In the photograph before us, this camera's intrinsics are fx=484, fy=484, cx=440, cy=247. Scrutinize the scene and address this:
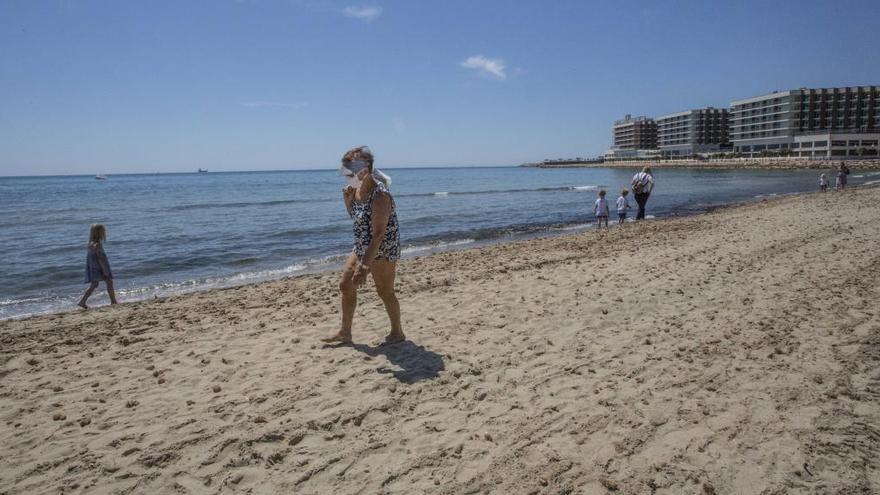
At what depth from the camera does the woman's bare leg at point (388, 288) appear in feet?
15.7

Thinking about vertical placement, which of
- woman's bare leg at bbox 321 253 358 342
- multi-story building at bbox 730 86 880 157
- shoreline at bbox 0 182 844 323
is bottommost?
shoreline at bbox 0 182 844 323

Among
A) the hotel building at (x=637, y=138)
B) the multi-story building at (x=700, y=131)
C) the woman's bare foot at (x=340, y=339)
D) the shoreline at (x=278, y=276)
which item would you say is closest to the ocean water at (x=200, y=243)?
the shoreline at (x=278, y=276)

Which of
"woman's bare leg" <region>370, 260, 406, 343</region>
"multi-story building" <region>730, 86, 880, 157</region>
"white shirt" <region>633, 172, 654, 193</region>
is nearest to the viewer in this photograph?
"woman's bare leg" <region>370, 260, 406, 343</region>

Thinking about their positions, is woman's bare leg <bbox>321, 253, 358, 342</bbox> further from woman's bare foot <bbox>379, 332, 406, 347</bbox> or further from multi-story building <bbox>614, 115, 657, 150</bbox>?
multi-story building <bbox>614, 115, 657, 150</bbox>

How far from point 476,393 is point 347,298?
172 cm

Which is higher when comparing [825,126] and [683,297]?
[825,126]

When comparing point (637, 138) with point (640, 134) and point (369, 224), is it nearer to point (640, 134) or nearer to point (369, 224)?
point (640, 134)

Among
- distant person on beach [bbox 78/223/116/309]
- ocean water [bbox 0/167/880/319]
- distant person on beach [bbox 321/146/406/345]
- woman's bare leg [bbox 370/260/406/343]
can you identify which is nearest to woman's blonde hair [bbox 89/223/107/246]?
distant person on beach [bbox 78/223/116/309]

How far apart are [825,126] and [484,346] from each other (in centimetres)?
14365

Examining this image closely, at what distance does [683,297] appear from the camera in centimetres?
666

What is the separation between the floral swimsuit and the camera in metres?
4.62

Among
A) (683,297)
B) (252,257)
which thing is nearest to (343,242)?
(252,257)

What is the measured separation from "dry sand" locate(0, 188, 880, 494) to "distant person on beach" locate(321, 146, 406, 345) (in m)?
0.85

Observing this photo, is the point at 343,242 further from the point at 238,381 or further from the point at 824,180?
the point at 824,180
